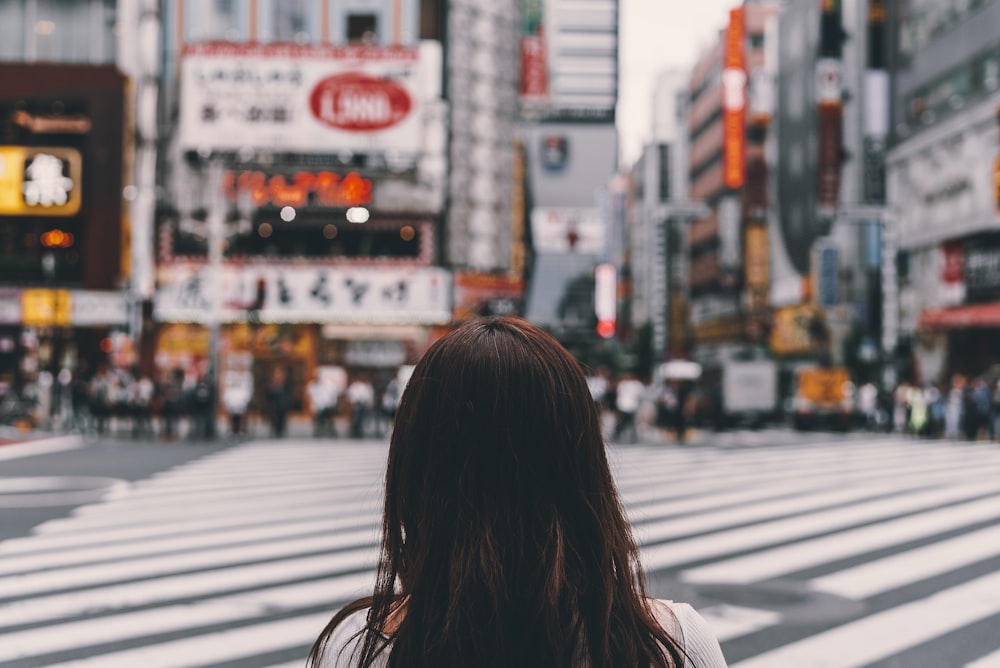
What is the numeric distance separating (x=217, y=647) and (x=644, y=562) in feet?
13.7

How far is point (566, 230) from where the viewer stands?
48844 millimetres

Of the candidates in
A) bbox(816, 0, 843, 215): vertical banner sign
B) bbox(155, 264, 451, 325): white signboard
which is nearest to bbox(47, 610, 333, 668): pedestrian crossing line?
bbox(155, 264, 451, 325): white signboard

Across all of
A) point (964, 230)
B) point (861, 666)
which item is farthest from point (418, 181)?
point (861, 666)

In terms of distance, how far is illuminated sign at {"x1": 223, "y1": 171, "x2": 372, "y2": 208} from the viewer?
3925cm

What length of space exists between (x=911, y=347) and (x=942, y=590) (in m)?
43.0

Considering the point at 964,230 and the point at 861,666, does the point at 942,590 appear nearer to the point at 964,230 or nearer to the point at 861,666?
the point at 861,666

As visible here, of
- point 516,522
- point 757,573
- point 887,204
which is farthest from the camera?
point 887,204

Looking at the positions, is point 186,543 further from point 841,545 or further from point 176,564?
point 841,545

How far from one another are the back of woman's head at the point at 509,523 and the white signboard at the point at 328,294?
36773 mm

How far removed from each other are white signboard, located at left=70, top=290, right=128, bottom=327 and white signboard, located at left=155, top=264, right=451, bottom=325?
2156 millimetres

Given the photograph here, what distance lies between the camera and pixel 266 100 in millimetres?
39375

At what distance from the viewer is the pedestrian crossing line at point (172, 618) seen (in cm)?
645

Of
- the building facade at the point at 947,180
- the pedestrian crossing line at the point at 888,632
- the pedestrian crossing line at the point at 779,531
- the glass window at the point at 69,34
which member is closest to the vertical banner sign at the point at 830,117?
the building facade at the point at 947,180

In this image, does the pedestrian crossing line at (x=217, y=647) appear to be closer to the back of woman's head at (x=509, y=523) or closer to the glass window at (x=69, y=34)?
the back of woman's head at (x=509, y=523)
